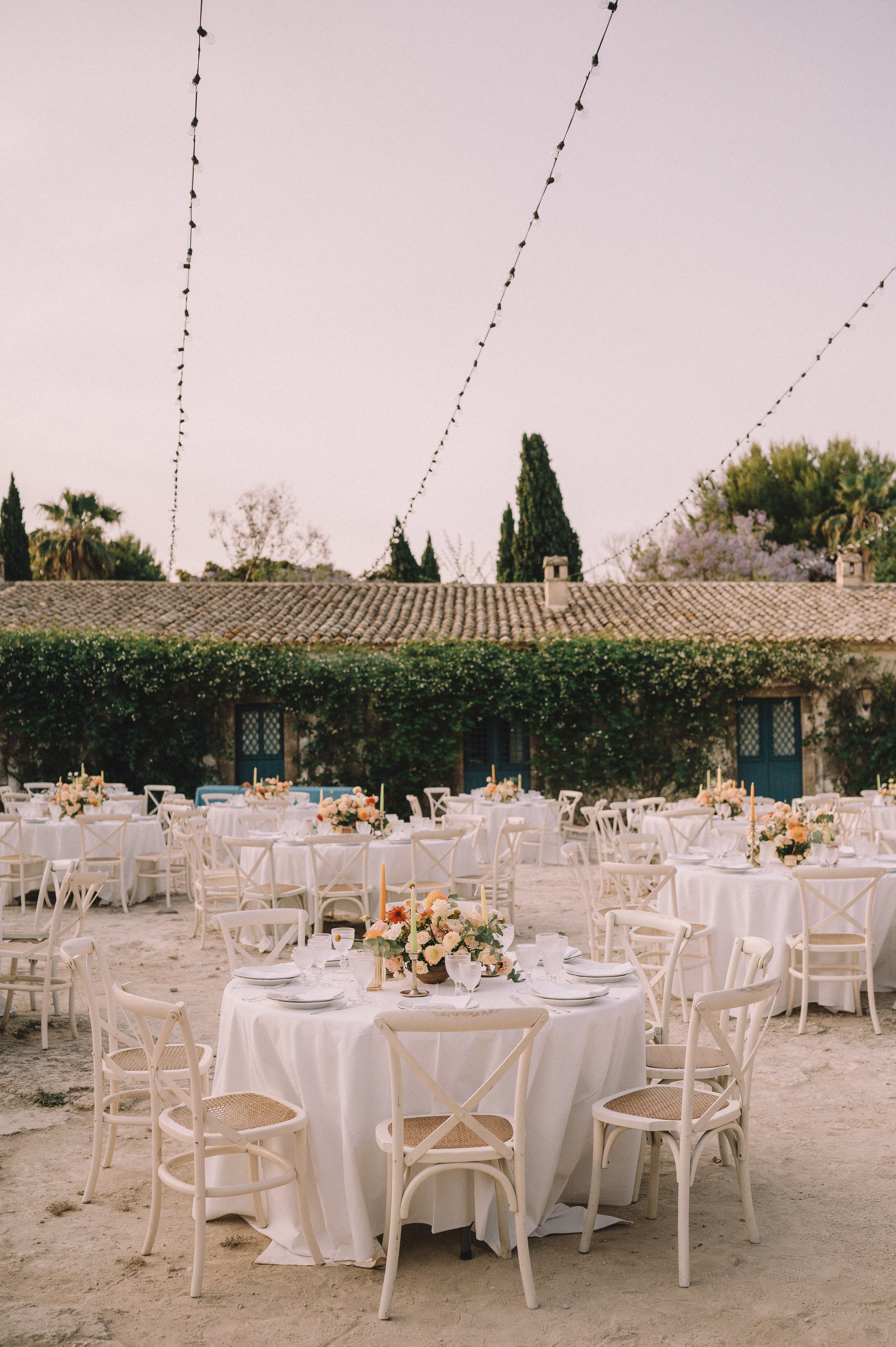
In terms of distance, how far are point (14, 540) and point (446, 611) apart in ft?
52.7

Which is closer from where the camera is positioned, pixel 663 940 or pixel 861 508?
pixel 663 940

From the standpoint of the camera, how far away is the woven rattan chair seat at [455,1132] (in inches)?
119

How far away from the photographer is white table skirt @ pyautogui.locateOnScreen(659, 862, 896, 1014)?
621 centimetres

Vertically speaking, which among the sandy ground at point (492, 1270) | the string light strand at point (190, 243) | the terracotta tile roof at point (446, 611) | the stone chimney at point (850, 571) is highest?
the string light strand at point (190, 243)

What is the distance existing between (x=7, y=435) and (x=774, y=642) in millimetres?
12221

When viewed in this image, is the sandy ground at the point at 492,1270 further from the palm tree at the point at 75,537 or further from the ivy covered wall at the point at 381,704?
the palm tree at the point at 75,537

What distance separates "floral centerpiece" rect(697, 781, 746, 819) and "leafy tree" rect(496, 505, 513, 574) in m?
21.4

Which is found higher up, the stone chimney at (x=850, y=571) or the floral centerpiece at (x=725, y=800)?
the stone chimney at (x=850, y=571)

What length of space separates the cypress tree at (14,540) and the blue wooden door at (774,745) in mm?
20845

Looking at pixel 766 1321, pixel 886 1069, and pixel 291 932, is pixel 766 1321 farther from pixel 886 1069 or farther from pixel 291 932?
pixel 886 1069

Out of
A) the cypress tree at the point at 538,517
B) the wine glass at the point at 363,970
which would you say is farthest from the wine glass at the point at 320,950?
the cypress tree at the point at 538,517

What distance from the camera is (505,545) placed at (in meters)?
31.1

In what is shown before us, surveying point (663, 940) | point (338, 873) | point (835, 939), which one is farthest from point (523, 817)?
point (835, 939)

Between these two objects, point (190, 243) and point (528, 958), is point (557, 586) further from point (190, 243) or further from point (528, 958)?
point (528, 958)
